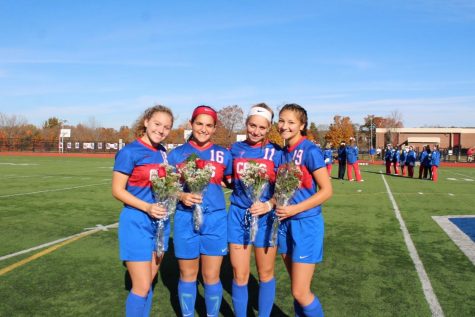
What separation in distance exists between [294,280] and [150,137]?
1.65 meters

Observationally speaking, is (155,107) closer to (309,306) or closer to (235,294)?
(235,294)

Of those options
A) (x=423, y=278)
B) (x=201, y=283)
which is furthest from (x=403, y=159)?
(x=201, y=283)

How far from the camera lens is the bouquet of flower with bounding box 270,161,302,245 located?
3.21 m

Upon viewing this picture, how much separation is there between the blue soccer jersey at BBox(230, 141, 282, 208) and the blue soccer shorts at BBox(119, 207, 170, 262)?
78cm

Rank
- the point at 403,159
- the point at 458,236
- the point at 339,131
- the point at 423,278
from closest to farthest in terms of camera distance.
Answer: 1. the point at 423,278
2. the point at 458,236
3. the point at 403,159
4. the point at 339,131

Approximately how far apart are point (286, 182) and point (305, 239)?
1.61 ft

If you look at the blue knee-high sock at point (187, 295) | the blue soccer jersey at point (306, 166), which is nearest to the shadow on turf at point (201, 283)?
the blue knee-high sock at point (187, 295)

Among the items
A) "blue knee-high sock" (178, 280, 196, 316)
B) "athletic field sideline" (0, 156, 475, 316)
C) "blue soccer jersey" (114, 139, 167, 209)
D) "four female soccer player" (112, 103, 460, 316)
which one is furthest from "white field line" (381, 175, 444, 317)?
"blue soccer jersey" (114, 139, 167, 209)

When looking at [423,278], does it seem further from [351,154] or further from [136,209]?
[351,154]

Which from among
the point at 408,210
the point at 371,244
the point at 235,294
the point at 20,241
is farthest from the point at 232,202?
the point at 408,210

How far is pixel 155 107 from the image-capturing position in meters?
3.53

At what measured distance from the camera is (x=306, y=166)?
11.0 ft

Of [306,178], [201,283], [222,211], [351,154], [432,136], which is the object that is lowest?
[201,283]

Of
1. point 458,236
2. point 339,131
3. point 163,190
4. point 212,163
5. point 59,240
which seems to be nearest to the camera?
point 163,190
